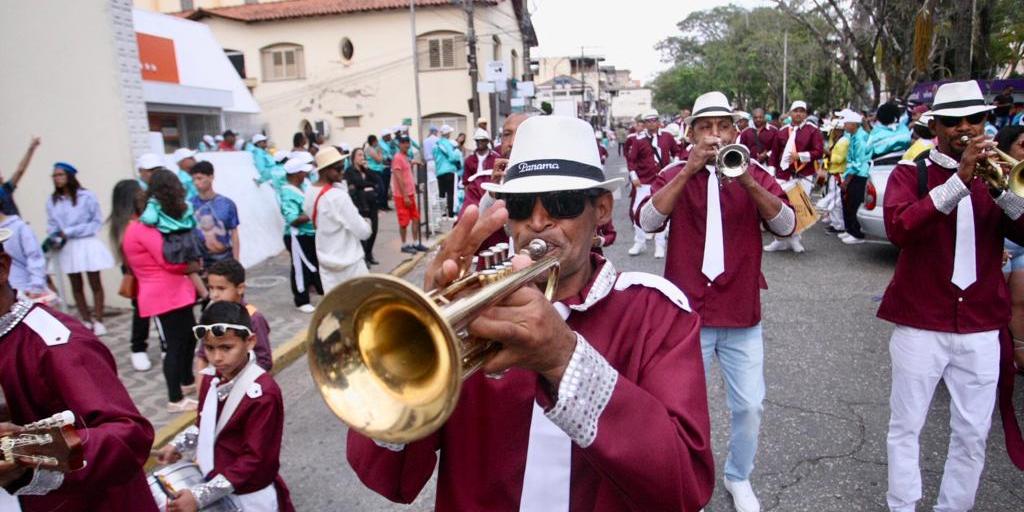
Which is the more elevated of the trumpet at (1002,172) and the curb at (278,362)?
the trumpet at (1002,172)

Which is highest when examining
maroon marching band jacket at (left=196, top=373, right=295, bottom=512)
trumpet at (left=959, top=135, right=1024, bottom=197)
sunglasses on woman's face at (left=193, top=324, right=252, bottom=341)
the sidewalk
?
trumpet at (left=959, top=135, right=1024, bottom=197)

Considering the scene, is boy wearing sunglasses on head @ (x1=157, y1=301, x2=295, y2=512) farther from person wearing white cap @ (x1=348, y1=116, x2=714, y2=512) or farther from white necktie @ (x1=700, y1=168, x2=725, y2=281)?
white necktie @ (x1=700, y1=168, x2=725, y2=281)

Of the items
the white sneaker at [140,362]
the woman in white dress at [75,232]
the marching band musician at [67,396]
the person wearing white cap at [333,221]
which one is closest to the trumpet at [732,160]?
the marching band musician at [67,396]

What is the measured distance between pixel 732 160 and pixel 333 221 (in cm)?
423

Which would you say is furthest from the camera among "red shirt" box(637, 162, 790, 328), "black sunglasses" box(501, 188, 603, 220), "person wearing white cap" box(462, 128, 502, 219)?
"person wearing white cap" box(462, 128, 502, 219)

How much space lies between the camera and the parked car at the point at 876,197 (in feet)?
26.9

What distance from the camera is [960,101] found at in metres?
3.23

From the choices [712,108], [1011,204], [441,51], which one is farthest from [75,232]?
[441,51]

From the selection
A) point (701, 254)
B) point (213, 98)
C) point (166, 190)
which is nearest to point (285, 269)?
point (166, 190)

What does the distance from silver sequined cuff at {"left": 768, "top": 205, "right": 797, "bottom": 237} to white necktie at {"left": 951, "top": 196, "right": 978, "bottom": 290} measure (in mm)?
807

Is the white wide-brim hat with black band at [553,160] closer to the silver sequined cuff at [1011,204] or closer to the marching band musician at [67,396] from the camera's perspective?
the marching band musician at [67,396]

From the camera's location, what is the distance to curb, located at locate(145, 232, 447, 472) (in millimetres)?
4797

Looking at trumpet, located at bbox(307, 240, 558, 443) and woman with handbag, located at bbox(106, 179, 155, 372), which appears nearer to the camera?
trumpet, located at bbox(307, 240, 558, 443)

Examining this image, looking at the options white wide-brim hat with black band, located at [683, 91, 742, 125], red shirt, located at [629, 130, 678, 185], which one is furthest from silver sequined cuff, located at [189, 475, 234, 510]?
red shirt, located at [629, 130, 678, 185]
